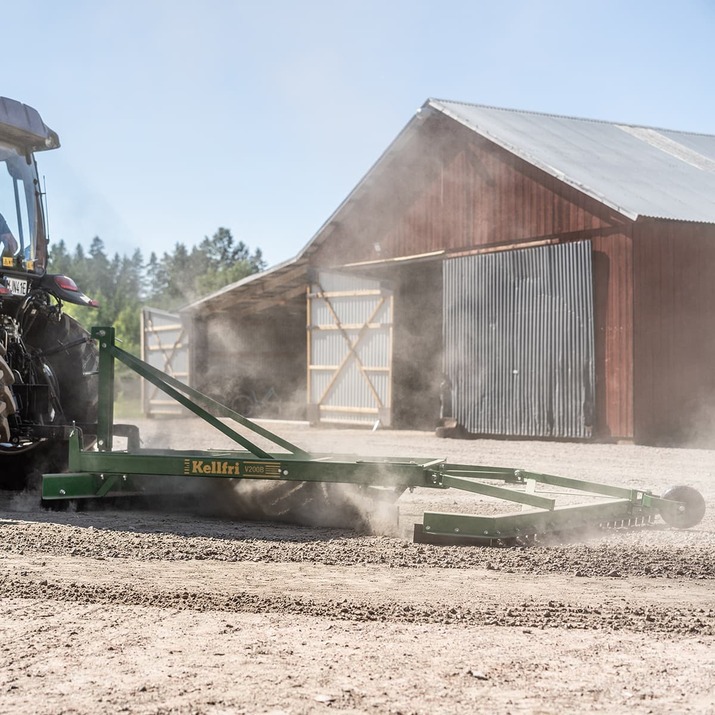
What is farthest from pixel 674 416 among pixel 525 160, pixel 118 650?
pixel 118 650

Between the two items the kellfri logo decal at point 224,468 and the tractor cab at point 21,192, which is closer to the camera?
the kellfri logo decal at point 224,468

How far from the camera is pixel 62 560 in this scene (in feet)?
18.2

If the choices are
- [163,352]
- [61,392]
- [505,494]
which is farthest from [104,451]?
[163,352]

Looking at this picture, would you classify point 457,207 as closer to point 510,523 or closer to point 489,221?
point 489,221

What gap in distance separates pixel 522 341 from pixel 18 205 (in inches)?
371

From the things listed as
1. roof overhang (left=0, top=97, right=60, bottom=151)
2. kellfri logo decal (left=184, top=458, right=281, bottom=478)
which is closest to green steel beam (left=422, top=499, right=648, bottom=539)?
kellfri logo decal (left=184, top=458, right=281, bottom=478)

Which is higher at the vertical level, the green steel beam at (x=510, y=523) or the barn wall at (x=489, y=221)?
the barn wall at (x=489, y=221)

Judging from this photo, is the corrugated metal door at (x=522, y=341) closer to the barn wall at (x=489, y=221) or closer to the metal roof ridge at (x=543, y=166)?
the barn wall at (x=489, y=221)

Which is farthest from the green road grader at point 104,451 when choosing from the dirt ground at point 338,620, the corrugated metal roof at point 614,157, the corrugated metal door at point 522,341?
the corrugated metal roof at point 614,157

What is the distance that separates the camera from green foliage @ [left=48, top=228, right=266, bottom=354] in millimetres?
76500

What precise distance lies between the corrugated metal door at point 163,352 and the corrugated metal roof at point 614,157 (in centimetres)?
957

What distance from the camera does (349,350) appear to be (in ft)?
64.0

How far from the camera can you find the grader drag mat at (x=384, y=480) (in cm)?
589

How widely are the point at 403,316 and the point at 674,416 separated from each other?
5928mm
